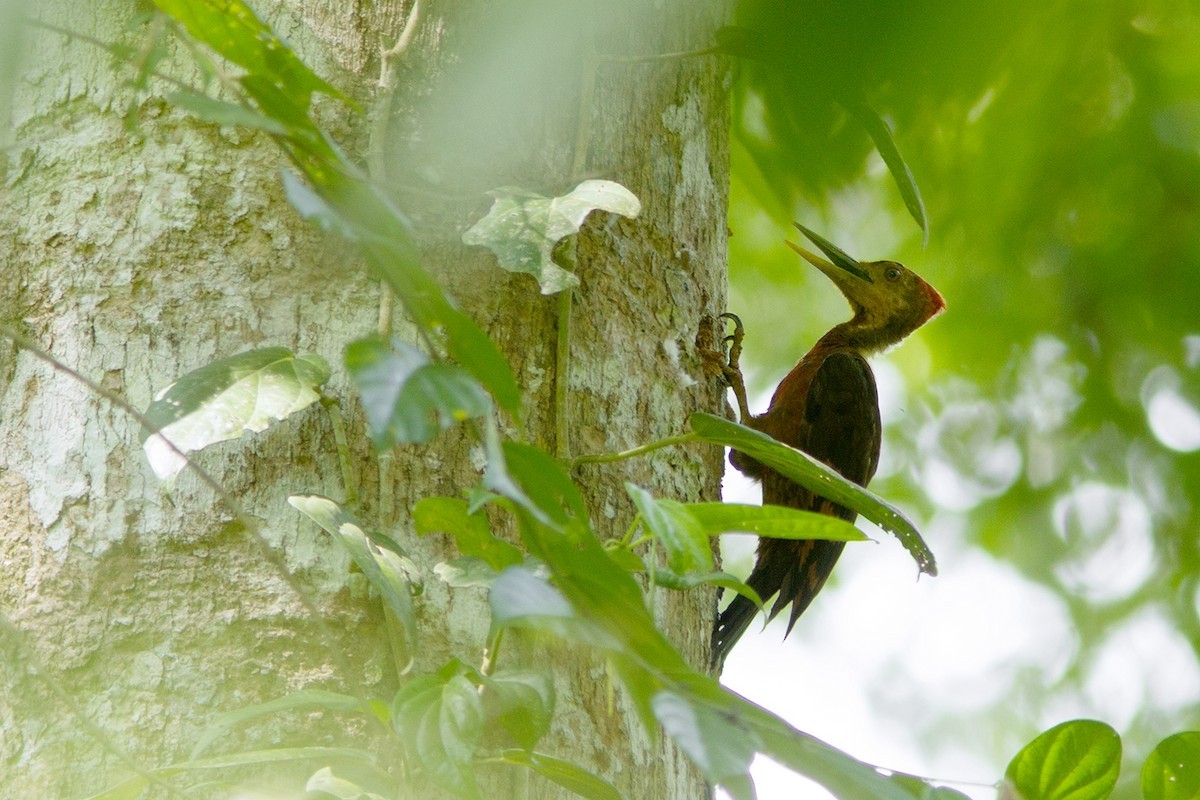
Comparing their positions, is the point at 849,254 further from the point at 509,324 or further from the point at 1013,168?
the point at 509,324

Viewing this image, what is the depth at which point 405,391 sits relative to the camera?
0.72m

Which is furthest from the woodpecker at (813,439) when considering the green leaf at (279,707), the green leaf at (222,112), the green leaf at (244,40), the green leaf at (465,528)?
the green leaf at (222,112)

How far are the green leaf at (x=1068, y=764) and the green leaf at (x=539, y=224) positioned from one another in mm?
716

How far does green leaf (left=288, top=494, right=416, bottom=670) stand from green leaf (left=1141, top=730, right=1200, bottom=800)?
0.79 m

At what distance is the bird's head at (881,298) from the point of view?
4043 millimetres

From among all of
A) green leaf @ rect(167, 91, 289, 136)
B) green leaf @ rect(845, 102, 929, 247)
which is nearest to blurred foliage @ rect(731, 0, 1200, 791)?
green leaf @ rect(845, 102, 929, 247)

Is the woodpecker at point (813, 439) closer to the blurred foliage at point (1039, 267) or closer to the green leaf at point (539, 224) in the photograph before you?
the blurred foliage at point (1039, 267)

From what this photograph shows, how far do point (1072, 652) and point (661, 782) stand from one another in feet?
9.90

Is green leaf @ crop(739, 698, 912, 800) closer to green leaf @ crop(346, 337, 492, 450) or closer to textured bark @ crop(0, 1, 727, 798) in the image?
green leaf @ crop(346, 337, 492, 450)

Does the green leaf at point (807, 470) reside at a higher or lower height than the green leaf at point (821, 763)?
higher

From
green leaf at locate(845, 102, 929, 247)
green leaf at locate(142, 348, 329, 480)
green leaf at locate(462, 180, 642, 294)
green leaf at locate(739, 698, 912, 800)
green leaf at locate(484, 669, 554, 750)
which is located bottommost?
green leaf at locate(739, 698, 912, 800)

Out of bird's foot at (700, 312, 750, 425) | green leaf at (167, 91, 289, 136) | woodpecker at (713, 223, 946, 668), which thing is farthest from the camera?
woodpecker at (713, 223, 946, 668)

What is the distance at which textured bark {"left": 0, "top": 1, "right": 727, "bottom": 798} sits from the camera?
1351 mm

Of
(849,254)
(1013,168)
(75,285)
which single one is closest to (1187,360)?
(1013,168)
